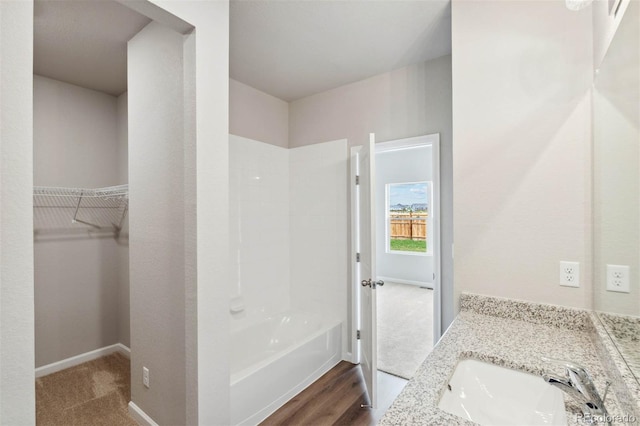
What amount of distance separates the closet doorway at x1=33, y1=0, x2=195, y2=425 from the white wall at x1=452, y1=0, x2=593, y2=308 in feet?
4.94

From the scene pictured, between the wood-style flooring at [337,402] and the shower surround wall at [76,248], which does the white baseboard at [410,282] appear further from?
the shower surround wall at [76,248]

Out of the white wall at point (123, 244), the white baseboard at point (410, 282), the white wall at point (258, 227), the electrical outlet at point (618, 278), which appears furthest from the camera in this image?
the white baseboard at point (410, 282)

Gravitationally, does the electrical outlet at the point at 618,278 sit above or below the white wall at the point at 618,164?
below

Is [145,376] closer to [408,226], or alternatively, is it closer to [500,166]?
[500,166]

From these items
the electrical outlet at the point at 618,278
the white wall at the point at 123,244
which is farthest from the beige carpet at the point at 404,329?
the white wall at the point at 123,244

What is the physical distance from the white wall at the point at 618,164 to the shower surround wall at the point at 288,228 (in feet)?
6.27

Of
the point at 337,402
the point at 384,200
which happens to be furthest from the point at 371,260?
the point at 384,200

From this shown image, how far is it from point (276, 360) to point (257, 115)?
2280 mm

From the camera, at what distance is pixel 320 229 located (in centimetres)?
319

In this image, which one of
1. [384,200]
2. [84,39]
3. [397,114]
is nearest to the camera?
[84,39]

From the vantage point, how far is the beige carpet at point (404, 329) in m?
2.93

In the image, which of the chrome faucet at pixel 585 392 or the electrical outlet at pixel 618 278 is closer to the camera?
the chrome faucet at pixel 585 392

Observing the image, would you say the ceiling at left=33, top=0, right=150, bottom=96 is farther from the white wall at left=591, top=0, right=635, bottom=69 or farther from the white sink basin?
the white sink basin

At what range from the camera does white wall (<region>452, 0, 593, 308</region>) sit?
1.49 m
